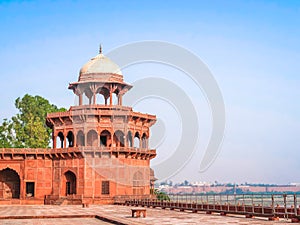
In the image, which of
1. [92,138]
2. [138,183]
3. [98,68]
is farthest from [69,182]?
[98,68]

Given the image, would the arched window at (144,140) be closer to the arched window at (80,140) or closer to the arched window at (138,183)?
the arched window at (138,183)

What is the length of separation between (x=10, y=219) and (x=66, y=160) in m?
23.9

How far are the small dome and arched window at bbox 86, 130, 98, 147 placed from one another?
19.2ft

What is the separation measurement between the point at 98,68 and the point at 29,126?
17.8 metres

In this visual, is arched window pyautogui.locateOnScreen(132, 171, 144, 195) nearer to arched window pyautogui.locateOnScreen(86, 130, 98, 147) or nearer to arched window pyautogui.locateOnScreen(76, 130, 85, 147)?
arched window pyautogui.locateOnScreen(86, 130, 98, 147)

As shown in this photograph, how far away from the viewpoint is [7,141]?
67.1 m

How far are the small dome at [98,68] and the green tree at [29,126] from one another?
15.5 m

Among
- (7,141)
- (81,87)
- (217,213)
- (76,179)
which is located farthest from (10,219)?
(7,141)

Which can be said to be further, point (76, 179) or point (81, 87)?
point (81, 87)

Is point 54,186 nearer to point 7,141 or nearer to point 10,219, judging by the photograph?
point 7,141

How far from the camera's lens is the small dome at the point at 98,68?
52438mm

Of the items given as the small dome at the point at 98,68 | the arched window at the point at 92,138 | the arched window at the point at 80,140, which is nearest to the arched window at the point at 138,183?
the arched window at the point at 92,138

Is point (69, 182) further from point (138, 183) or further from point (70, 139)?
point (138, 183)

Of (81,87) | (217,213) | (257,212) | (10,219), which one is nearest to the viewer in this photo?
(257,212)
